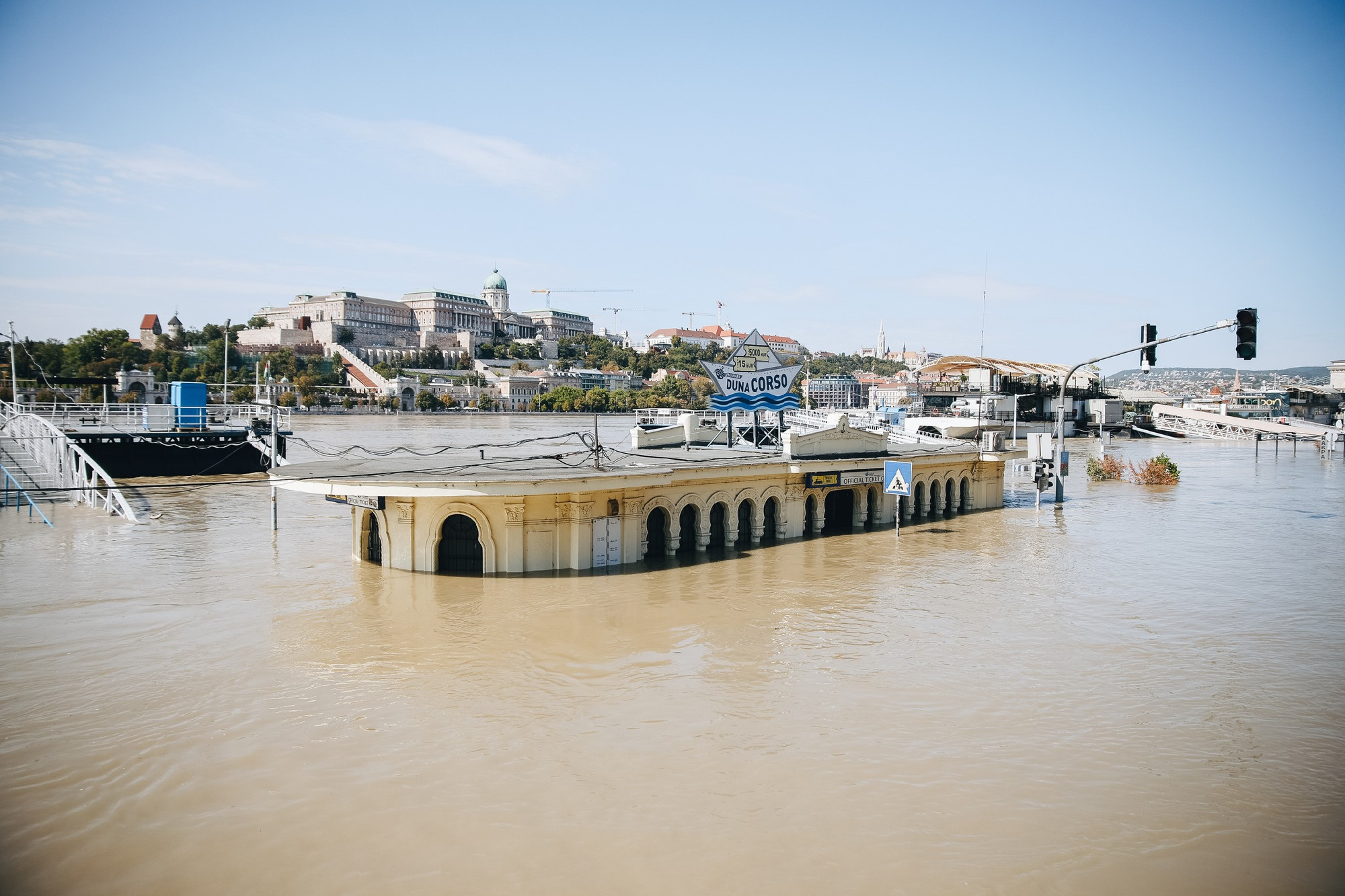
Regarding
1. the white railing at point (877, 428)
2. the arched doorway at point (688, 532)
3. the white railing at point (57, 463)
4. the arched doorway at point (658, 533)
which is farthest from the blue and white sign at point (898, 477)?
the white railing at point (57, 463)

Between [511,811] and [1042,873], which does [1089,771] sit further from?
[511,811]

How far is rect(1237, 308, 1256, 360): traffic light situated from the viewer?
19.8 metres

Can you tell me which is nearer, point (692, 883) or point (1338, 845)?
point (692, 883)

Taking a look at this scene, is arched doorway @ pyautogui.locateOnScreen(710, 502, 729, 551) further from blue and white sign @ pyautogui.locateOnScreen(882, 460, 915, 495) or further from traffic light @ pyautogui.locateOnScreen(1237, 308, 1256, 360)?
traffic light @ pyautogui.locateOnScreen(1237, 308, 1256, 360)

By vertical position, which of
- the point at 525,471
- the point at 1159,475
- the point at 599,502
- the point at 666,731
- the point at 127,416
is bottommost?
the point at 666,731

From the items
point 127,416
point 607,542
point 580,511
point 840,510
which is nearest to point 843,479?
point 840,510

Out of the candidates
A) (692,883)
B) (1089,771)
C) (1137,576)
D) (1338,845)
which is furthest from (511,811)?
(1137,576)

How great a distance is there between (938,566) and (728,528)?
24.0 feet

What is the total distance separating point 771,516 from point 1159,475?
40.1 meters

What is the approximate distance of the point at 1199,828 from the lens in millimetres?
11492

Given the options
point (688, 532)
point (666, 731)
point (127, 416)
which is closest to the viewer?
point (666, 731)

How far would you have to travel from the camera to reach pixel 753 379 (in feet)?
117

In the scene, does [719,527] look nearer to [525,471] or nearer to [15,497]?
[525,471]

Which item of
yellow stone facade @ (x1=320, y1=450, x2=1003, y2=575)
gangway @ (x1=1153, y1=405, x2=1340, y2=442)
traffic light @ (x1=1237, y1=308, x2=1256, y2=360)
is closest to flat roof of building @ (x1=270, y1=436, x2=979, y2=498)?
yellow stone facade @ (x1=320, y1=450, x2=1003, y2=575)
